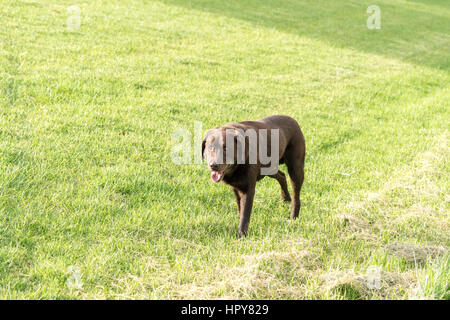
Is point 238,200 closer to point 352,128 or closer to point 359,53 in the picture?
point 352,128

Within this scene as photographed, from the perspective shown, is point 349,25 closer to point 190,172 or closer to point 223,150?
point 190,172

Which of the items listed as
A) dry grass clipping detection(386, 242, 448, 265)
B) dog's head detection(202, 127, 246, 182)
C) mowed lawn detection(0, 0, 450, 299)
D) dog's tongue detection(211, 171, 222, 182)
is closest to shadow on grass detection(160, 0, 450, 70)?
mowed lawn detection(0, 0, 450, 299)

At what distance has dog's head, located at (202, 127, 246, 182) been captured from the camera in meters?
4.28

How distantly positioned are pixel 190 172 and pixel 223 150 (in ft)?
6.87

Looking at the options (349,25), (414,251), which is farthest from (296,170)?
(349,25)

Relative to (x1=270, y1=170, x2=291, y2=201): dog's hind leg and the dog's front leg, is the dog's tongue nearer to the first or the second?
the dog's front leg

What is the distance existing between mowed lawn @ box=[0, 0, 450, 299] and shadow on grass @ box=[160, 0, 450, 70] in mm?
3792

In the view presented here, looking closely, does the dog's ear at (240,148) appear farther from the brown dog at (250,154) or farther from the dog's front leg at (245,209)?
the dog's front leg at (245,209)

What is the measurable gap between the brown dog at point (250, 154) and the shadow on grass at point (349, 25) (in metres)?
13.0

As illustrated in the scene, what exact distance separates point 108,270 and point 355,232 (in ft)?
8.81

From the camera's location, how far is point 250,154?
464 centimetres

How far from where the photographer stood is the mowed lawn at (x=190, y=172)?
3.88 meters

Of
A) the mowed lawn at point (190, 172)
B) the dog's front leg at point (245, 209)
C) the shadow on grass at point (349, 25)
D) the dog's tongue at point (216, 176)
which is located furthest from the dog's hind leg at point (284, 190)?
the shadow on grass at point (349, 25)
